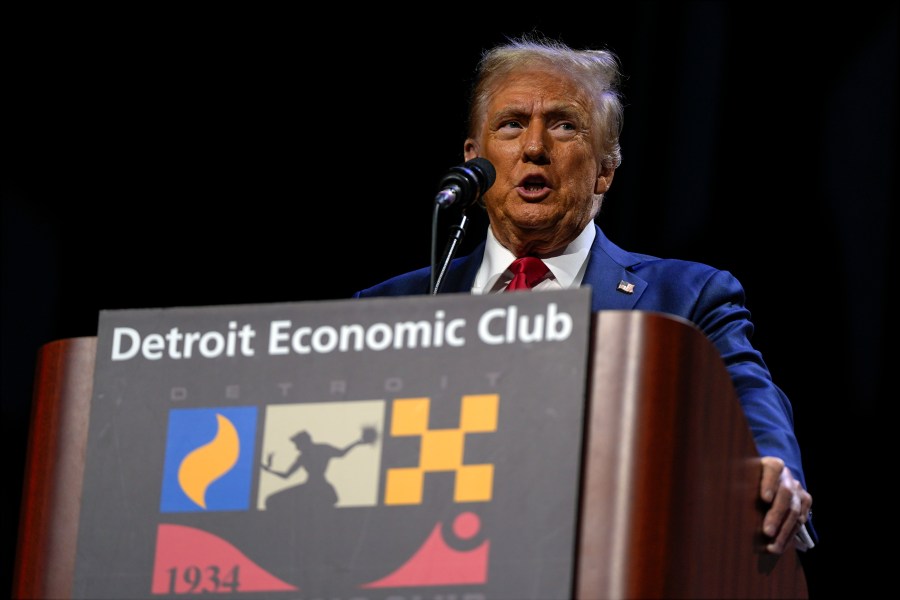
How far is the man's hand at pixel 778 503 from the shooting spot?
1874 mm

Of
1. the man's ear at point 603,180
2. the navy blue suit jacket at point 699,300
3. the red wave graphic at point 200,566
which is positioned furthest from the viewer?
the man's ear at point 603,180

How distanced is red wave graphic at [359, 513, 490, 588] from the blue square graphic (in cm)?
20

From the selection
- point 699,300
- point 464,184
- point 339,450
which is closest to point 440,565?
point 339,450

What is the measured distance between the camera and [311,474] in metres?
1.68

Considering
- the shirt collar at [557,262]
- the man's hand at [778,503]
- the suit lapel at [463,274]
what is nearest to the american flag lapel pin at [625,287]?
the shirt collar at [557,262]

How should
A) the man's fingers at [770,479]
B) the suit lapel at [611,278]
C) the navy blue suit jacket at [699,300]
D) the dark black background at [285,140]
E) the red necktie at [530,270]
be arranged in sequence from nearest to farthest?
the man's fingers at [770,479] < the navy blue suit jacket at [699,300] < the suit lapel at [611,278] < the red necktie at [530,270] < the dark black background at [285,140]

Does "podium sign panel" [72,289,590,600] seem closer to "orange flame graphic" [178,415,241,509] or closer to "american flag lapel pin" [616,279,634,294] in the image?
"orange flame graphic" [178,415,241,509]

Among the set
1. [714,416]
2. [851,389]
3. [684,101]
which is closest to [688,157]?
[684,101]

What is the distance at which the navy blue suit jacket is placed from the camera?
2.16 m

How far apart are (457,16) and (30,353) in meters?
1.45

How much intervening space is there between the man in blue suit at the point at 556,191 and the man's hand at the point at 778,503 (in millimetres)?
793

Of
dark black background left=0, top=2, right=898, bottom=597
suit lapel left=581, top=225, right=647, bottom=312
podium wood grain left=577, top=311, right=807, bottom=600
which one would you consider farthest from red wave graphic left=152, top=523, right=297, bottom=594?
dark black background left=0, top=2, right=898, bottom=597

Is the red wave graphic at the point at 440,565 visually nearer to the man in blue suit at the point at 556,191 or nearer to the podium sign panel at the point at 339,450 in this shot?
the podium sign panel at the point at 339,450

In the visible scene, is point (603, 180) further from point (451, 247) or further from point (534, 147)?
point (451, 247)
